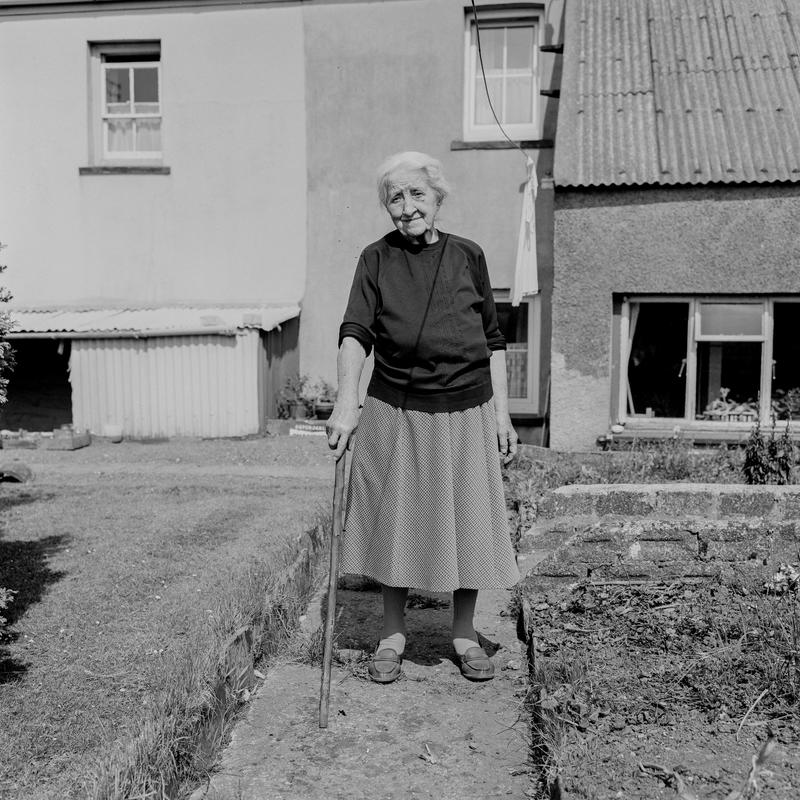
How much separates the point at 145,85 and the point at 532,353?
6777mm

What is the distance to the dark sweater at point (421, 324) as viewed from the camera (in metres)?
3.71

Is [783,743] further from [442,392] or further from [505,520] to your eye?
[442,392]

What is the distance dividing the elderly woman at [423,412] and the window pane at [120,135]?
10923 millimetres

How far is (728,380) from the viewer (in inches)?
399

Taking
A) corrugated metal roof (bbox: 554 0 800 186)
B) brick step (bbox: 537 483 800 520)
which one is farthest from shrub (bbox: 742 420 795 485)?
corrugated metal roof (bbox: 554 0 800 186)

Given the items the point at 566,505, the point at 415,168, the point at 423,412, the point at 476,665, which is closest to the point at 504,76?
the point at 566,505

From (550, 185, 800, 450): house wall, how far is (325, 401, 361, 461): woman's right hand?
21.8ft

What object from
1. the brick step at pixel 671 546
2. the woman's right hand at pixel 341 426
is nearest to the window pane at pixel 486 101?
the brick step at pixel 671 546

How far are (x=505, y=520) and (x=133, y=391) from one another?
30.6 feet

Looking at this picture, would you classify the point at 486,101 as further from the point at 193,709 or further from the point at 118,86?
the point at 193,709

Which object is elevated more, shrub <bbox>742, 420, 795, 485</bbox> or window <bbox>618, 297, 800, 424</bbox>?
window <bbox>618, 297, 800, 424</bbox>

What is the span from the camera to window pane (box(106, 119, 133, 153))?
1356 centimetres

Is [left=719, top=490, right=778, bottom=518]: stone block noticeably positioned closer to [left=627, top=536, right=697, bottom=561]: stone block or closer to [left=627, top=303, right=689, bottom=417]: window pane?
[left=627, top=536, right=697, bottom=561]: stone block

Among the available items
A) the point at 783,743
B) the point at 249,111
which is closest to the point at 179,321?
the point at 249,111
